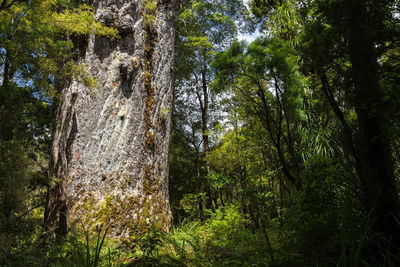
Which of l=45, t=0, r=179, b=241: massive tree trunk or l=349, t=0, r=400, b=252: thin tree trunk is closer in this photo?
l=349, t=0, r=400, b=252: thin tree trunk

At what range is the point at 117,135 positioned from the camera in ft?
11.6

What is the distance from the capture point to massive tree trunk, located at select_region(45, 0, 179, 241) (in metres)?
3.20

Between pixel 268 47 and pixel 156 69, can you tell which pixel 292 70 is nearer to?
pixel 268 47

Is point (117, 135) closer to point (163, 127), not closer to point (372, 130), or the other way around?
point (163, 127)

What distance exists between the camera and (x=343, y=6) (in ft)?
5.40

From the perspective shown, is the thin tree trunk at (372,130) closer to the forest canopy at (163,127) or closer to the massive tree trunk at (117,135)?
the forest canopy at (163,127)

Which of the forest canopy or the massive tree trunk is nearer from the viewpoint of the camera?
the forest canopy

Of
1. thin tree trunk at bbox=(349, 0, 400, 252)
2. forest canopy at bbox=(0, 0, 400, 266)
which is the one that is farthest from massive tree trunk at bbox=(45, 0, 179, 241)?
thin tree trunk at bbox=(349, 0, 400, 252)

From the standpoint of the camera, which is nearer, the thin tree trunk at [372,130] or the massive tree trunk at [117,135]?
the thin tree trunk at [372,130]

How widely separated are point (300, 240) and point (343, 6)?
1769 millimetres

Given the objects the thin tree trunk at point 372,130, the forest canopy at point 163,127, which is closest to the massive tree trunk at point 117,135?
the forest canopy at point 163,127

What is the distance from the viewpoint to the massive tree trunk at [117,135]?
3.20 metres

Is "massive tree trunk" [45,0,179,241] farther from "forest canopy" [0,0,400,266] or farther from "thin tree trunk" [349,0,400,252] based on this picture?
"thin tree trunk" [349,0,400,252]

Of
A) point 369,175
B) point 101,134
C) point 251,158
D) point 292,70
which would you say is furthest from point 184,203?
point 369,175
